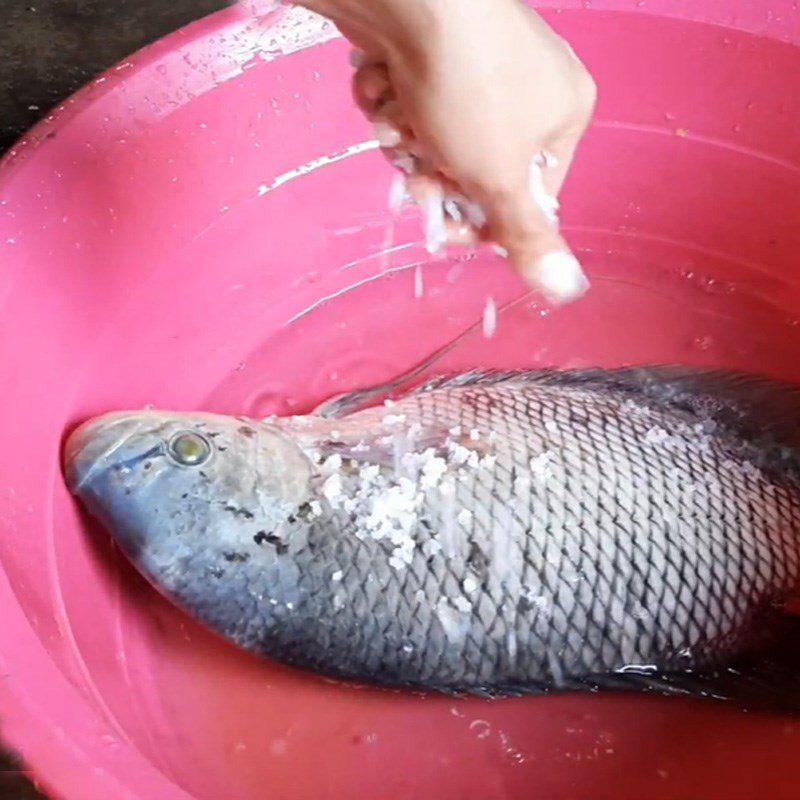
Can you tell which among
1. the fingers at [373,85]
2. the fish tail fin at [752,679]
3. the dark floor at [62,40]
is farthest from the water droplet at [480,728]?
the dark floor at [62,40]

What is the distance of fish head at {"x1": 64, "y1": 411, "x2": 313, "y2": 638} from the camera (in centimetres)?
95

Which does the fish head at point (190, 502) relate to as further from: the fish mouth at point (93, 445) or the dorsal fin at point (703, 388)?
the dorsal fin at point (703, 388)

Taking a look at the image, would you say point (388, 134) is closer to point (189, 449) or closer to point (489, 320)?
point (189, 449)

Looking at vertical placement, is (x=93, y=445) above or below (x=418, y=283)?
below

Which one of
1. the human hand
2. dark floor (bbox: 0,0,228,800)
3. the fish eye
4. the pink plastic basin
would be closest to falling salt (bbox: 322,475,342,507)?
the fish eye

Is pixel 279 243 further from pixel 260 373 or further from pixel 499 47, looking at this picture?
pixel 499 47

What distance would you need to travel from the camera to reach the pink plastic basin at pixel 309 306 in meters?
0.98

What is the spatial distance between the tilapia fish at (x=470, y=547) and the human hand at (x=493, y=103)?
342mm

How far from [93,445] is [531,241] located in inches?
20.2

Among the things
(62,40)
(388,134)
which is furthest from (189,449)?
(62,40)

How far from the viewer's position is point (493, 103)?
639 millimetres

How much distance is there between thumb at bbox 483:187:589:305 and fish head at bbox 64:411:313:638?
395 millimetres

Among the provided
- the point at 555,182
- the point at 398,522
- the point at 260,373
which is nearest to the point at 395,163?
the point at 555,182

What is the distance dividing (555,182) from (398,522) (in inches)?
15.5
